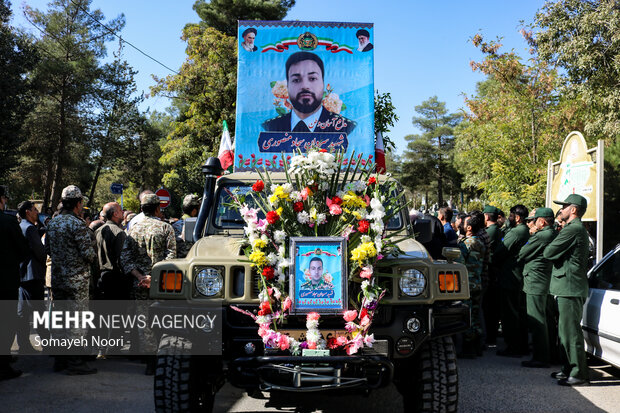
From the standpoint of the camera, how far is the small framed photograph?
3.94m

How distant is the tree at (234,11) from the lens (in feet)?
→ 109

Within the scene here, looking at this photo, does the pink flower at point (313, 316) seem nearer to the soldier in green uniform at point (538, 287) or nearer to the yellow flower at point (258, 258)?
the yellow flower at point (258, 258)

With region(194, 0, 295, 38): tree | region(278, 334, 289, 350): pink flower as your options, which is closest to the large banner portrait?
region(278, 334, 289, 350): pink flower

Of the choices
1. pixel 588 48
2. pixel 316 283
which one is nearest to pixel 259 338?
pixel 316 283

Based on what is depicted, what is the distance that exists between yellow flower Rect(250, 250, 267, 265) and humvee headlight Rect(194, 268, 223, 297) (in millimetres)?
298

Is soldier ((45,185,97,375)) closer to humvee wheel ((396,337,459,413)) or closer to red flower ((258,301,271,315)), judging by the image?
red flower ((258,301,271,315))

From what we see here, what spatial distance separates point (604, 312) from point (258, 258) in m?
4.18

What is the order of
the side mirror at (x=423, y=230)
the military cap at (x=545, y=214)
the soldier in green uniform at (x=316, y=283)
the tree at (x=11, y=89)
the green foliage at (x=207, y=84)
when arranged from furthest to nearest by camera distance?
the green foliage at (x=207, y=84) → the tree at (x=11, y=89) → the military cap at (x=545, y=214) → the side mirror at (x=423, y=230) → the soldier in green uniform at (x=316, y=283)

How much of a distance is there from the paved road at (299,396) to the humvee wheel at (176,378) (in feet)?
2.21

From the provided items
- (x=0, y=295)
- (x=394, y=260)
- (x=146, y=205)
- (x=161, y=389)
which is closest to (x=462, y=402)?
(x=394, y=260)

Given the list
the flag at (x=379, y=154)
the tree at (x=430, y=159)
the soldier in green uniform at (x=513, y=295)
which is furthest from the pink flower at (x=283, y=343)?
the tree at (x=430, y=159)

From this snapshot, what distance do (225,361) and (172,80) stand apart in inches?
1017

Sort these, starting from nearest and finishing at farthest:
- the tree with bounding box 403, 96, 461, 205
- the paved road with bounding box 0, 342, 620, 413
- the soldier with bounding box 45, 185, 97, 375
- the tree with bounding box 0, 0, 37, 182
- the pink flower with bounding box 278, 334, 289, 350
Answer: the pink flower with bounding box 278, 334, 289, 350
the paved road with bounding box 0, 342, 620, 413
the soldier with bounding box 45, 185, 97, 375
the tree with bounding box 0, 0, 37, 182
the tree with bounding box 403, 96, 461, 205

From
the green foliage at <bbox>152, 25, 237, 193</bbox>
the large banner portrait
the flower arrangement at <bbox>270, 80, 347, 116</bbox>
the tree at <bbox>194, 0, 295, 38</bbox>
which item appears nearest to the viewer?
the large banner portrait
